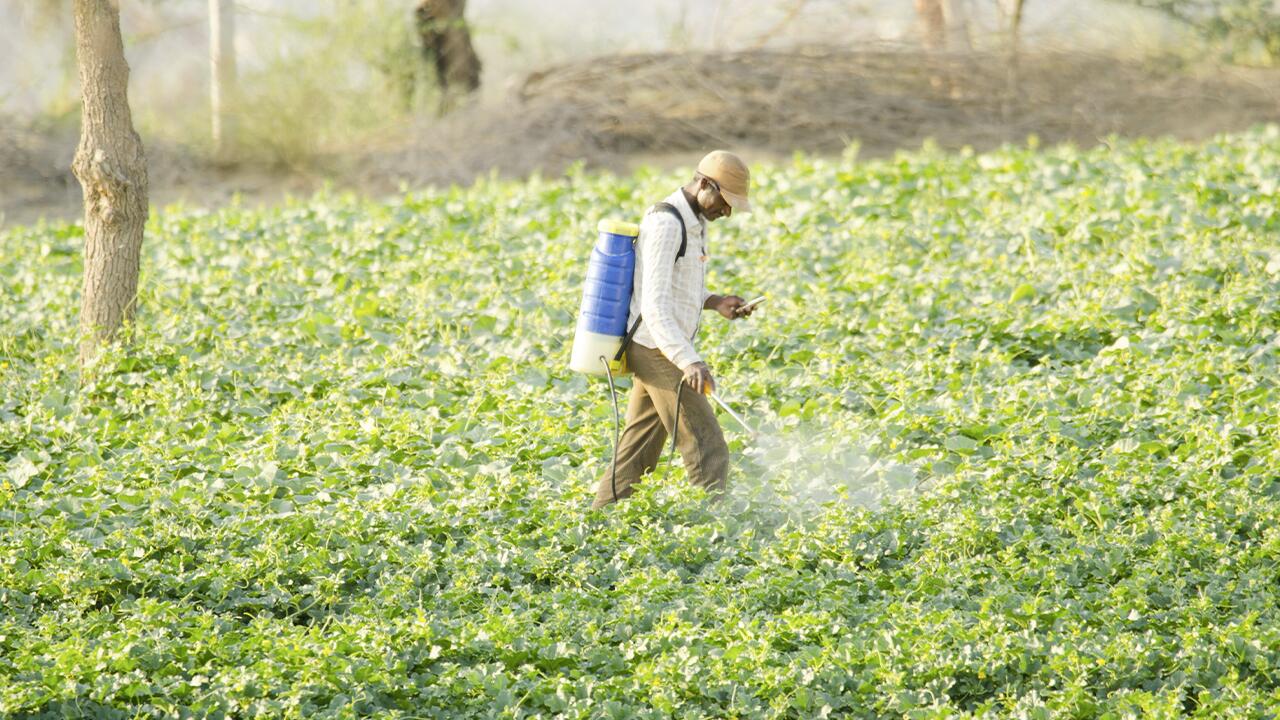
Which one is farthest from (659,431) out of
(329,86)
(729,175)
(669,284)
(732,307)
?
(329,86)

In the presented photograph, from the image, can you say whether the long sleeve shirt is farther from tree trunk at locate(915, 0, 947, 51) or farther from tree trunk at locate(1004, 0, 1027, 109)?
tree trunk at locate(915, 0, 947, 51)

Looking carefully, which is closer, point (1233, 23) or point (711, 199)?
point (711, 199)

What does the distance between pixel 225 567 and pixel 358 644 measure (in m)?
0.91

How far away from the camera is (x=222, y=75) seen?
14508 mm

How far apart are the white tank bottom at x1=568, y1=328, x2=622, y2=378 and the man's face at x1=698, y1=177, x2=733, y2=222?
639 mm

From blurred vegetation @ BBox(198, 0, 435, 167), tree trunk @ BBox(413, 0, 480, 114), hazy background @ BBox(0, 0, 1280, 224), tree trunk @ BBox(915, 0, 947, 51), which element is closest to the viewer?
hazy background @ BBox(0, 0, 1280, 224)

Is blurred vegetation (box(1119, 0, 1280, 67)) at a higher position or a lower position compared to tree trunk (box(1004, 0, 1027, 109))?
higher

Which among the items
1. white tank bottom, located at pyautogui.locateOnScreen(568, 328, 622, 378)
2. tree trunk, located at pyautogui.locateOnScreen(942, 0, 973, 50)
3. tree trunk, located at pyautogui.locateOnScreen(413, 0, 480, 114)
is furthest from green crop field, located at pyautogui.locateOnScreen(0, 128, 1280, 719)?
tree trunk, located at pyautogui.locateOnScreen(413, 0, 480, 114)

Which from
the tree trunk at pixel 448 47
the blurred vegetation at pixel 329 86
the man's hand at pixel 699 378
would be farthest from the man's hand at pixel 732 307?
the tree trunk at pixel 448 47

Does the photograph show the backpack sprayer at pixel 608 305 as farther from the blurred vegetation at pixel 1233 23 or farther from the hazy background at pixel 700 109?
the blurred vegetation at pixel 1233 23

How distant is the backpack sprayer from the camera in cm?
534

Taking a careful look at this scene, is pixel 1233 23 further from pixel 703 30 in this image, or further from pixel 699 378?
pixel 699 378

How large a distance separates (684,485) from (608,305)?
2.79 ft

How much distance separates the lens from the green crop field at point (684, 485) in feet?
14.5
